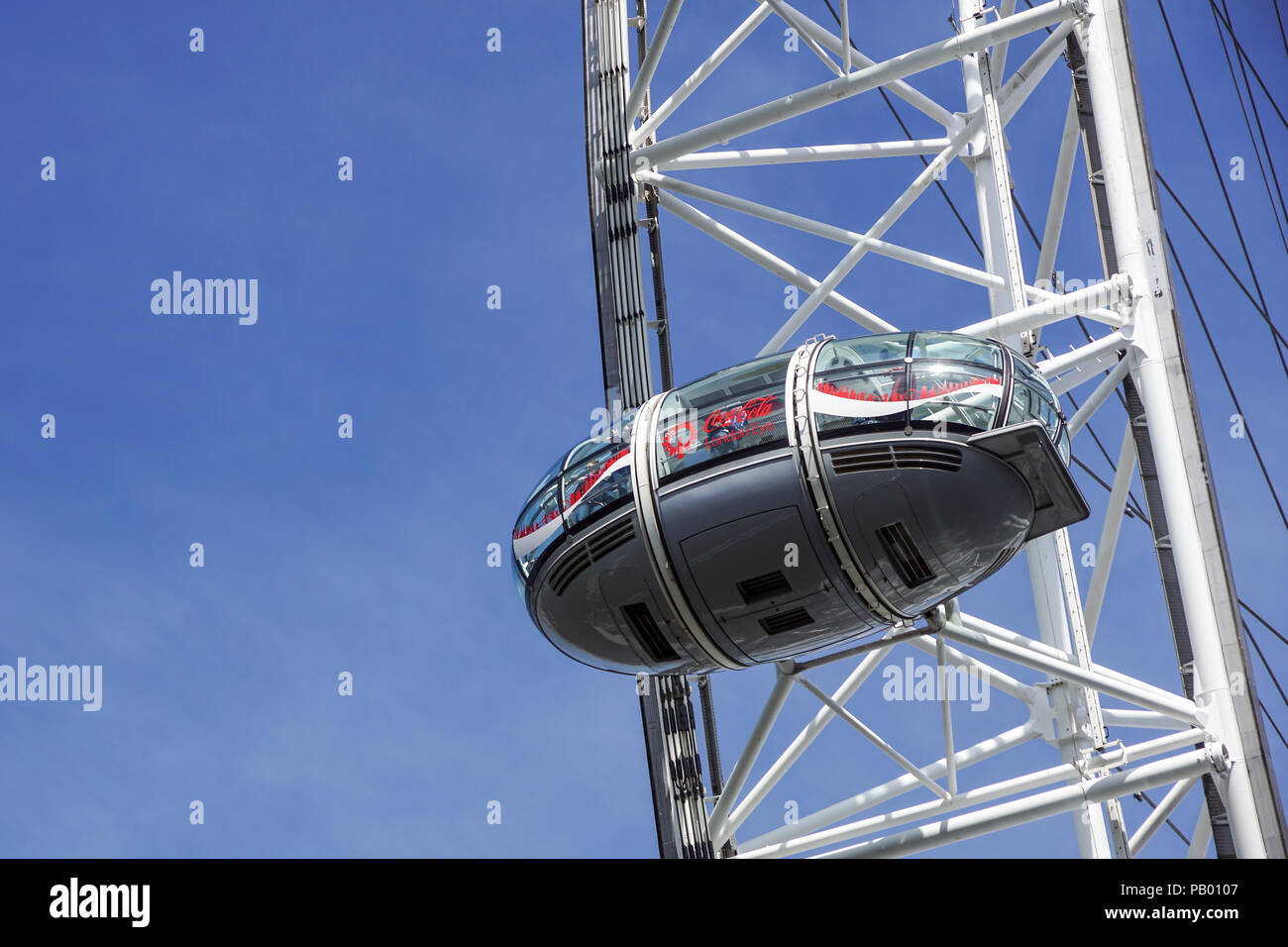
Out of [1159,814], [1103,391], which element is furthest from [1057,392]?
[1159,814]

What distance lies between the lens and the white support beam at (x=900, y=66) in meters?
17.5

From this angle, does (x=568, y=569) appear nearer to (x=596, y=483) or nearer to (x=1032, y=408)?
(x=596, y=483)

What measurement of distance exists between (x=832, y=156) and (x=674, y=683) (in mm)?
7949

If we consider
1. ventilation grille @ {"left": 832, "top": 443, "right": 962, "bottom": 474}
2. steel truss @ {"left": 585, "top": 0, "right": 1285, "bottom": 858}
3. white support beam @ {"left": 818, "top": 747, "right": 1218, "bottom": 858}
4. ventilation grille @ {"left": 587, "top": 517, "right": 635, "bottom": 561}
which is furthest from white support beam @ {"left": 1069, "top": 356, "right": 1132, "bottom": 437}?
ventilation grille @ {"left": 587, "top": 517, "right": 635, "bottom": 561}

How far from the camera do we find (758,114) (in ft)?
60.0

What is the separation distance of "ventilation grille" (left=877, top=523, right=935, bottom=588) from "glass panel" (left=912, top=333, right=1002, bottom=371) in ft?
4.70

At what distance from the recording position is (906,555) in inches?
478

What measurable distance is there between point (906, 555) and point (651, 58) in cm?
994

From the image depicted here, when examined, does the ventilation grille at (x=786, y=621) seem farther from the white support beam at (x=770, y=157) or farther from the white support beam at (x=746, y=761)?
the white support beam at (x=770, y=157)

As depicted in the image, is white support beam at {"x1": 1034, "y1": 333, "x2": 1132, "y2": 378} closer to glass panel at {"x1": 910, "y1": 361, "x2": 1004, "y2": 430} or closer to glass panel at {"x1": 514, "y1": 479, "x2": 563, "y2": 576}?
glass panel at {"x1": 910, "y1": 361, "x2": 1004, "y2": 430}

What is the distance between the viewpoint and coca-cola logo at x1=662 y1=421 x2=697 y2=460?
1260 cm

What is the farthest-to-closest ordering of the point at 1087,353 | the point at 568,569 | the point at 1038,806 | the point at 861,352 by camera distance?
the point at 1087,353
the point at 1038,806
the point at 568,569
the point at 861,352
